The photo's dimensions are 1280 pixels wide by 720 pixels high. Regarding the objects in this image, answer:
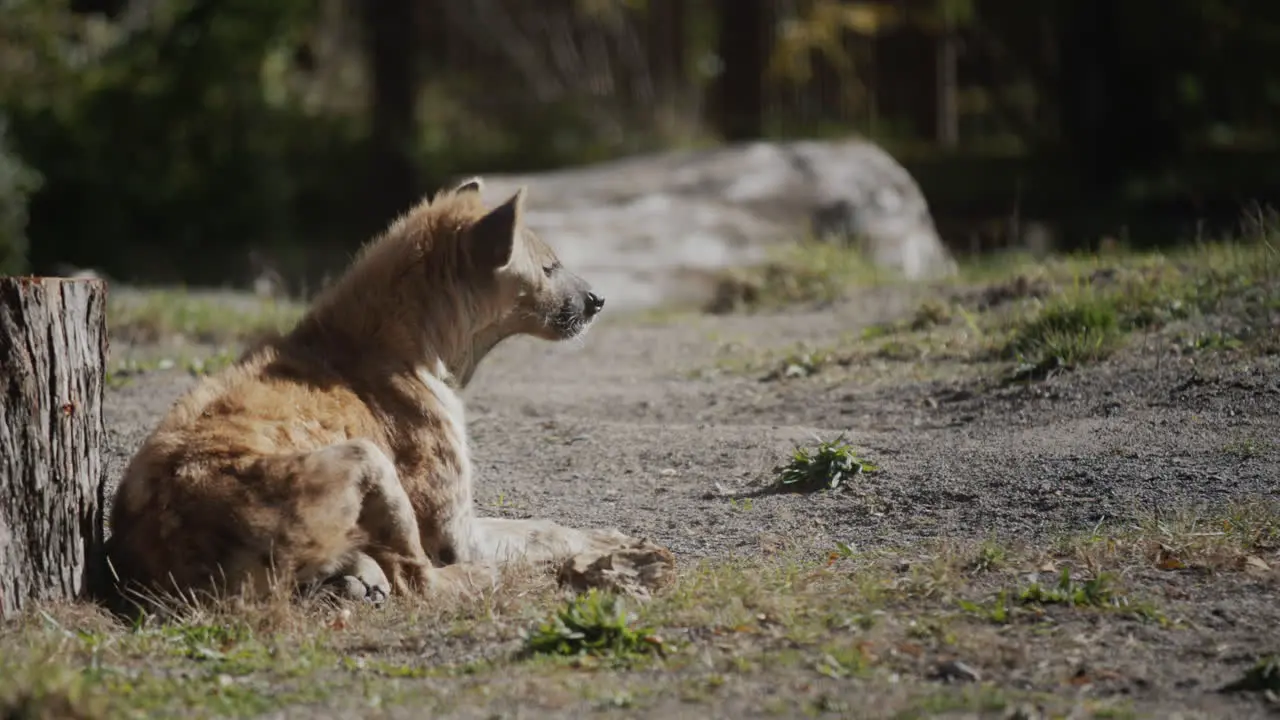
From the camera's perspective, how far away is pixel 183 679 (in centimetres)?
429

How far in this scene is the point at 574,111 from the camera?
20562mm

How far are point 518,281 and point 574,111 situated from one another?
1482 centimetres

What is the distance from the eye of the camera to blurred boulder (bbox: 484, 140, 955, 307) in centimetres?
1209

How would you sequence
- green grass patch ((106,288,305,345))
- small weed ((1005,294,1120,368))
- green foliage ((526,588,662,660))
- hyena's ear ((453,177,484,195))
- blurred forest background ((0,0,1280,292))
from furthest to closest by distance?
blurred forest background ((0,0,1280,292)) < green grass patch ((106,288,305,345)) < small weed ((1005,294,1120,368)) < hyena's ear ((453,177,484,195)) < green foliage ((526,588,662,660))

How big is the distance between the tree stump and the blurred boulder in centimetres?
661

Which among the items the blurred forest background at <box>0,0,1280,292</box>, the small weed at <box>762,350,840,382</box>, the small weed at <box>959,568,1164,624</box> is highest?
the blurred forest background at <box>0,0,1280,292</box>

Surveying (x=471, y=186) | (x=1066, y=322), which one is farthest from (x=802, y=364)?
(x=471, y=186)

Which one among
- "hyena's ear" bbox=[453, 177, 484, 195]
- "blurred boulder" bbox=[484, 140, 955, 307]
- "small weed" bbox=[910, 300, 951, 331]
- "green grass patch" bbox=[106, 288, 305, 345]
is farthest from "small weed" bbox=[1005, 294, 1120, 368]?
"green grass patch" bbox=[106, 288, 305, 345]

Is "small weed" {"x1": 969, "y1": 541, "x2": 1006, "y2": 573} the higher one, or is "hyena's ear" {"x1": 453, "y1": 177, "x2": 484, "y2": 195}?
"hyena's ear" {"x1": 453, "y1": 177, "x2": 484, "y2": 195}

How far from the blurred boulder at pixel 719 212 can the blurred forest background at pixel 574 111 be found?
2.93m

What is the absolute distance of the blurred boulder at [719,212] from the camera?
12.1 m

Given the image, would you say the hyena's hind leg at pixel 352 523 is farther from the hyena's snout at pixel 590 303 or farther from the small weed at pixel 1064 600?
the small weed at pixel 1064 600

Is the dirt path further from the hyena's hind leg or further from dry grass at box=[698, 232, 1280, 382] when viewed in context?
the hyena's hind leg

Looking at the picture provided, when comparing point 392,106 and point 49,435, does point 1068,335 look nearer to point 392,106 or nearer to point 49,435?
point 49,435
